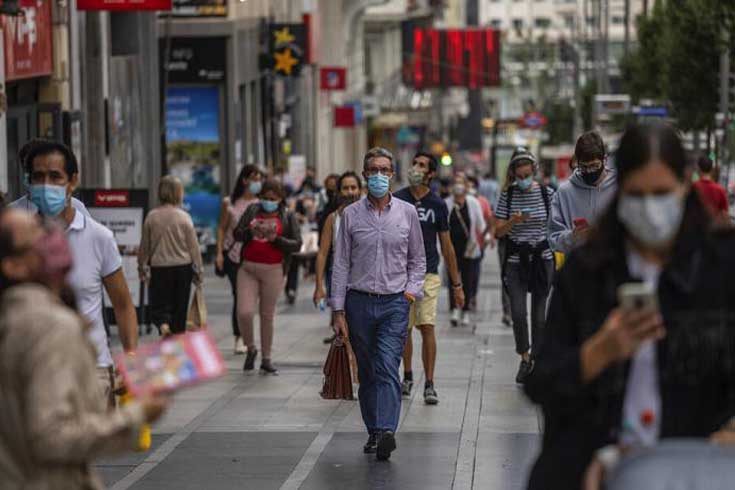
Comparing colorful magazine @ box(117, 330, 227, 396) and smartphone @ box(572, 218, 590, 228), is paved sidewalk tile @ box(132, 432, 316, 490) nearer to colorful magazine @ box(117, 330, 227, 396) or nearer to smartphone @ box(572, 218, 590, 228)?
smartphone @ box(572, 218, 590, 228)

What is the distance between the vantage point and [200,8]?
31625 millimetres

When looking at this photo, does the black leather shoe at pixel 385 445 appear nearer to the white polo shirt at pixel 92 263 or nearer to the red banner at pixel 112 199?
the white polo shirt at pixel 92 263

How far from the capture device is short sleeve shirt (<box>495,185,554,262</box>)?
14734 millimetres

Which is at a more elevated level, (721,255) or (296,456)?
(721,255)

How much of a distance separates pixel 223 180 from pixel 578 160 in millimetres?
23342

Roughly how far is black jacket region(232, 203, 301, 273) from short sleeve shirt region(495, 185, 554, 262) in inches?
80.1

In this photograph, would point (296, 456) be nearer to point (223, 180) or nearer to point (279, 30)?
point (223, 180)

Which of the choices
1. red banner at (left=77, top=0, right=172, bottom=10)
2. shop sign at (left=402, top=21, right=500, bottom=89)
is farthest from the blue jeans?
shop sign at (left=402, top=21, right=500, bottom=89)

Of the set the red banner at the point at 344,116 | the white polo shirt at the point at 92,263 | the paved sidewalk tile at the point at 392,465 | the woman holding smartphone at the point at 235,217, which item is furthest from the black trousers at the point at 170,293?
the red banner at the point at 344,116

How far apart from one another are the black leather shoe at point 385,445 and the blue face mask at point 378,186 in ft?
4.87

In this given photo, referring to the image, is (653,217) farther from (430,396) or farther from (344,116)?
(344,116)

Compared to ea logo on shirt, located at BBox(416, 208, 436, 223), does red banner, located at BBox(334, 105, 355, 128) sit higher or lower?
lower

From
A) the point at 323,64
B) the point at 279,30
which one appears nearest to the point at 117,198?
the point at 279,30

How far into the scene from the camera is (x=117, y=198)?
60.3 feet
